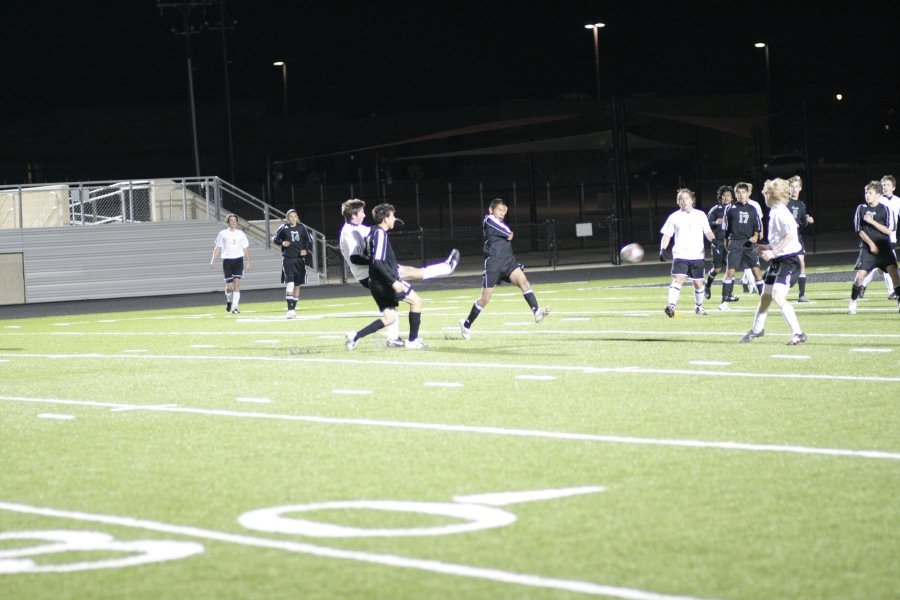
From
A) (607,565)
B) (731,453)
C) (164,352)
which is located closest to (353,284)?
(164,352)

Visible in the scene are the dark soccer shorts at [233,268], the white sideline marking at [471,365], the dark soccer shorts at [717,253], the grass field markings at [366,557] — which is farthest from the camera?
the dark soccer shorts at [233,268]

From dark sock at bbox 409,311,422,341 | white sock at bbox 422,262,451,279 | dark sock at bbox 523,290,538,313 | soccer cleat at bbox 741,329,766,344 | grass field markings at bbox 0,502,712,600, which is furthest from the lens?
dark sock at bbox 523,290,538,313

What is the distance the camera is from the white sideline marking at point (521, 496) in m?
7.38

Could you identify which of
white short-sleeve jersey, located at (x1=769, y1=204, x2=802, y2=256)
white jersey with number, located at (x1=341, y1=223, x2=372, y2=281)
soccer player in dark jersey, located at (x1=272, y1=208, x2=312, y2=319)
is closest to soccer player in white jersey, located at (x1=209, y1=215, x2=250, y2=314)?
soccer player in dark jersey, located at (x1=272, y1=208, x2=312, y2=319)

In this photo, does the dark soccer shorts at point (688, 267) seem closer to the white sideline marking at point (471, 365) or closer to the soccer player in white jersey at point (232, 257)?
the white sideline marking at point (471, 365)

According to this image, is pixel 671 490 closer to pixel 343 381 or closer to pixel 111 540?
pixel 111 540

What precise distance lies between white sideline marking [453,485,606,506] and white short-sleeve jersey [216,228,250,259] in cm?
2127

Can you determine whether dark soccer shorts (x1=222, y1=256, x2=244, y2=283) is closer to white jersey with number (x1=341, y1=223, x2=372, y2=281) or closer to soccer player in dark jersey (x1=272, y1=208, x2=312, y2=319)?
soccer player in dark jersey (x1=272, y1=208, x2=312, y2=319)

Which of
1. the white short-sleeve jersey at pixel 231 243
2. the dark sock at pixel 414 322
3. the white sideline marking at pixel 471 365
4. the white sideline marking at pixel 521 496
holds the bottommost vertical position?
the white sideline marking at pixel 521 496

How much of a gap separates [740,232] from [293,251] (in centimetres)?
861

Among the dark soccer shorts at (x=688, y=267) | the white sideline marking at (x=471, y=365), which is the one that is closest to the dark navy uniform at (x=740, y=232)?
→ the dark soccer shorts at (x=688, y=267)

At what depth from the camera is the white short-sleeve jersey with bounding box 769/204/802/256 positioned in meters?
15.4

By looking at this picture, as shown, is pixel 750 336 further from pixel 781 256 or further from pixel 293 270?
pixel 293 270

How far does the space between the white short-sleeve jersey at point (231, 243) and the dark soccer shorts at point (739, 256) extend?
10270 millimetres
